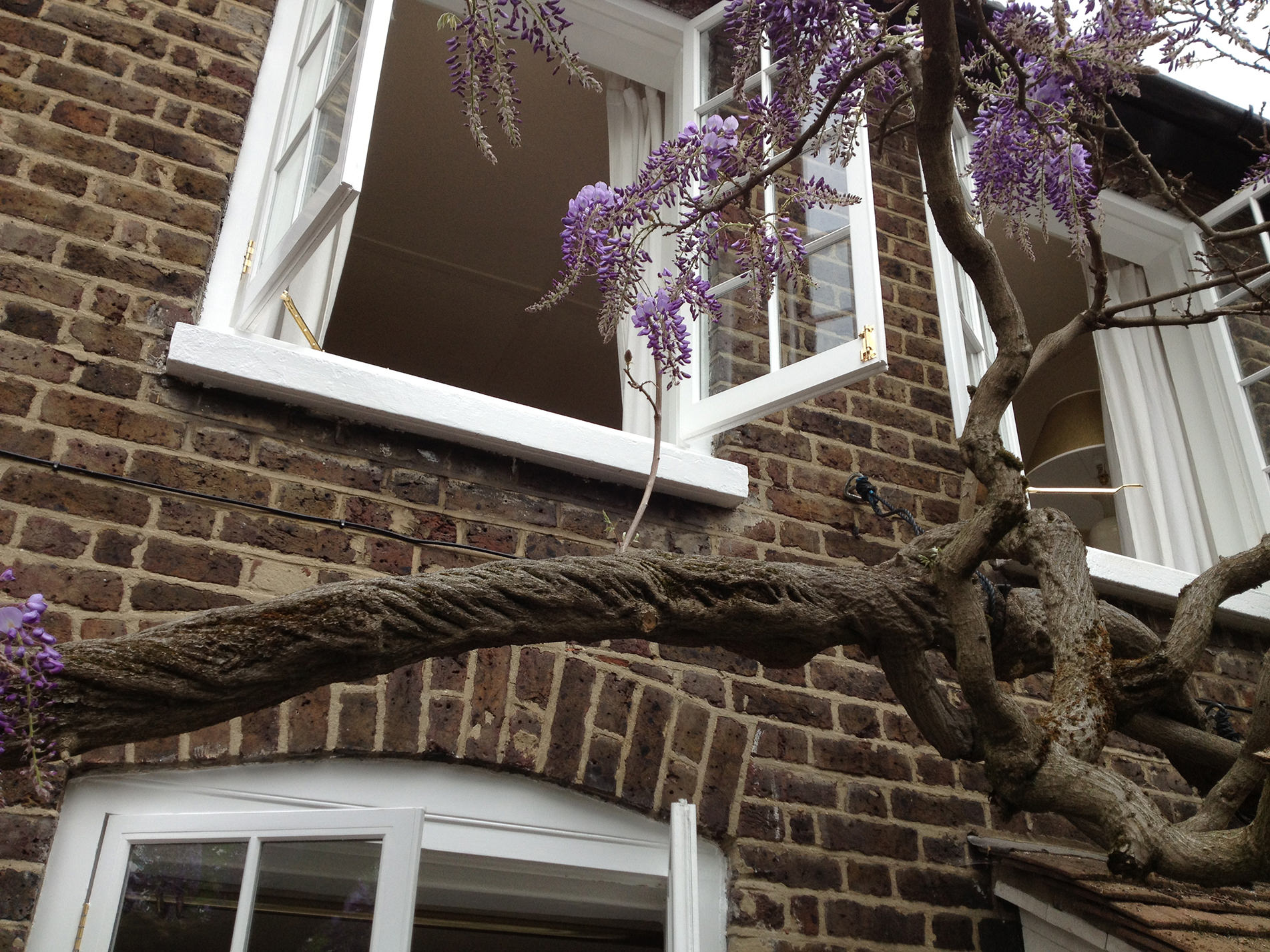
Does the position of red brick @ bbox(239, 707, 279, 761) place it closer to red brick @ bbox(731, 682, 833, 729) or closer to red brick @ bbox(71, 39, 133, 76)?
red brick @ bbox(731, 682, 833, 729)

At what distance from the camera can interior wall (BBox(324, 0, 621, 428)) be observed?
4.47 metres

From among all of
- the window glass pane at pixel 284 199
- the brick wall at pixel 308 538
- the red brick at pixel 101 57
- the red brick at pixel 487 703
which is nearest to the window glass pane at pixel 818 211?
the brick wall at pixel 308 538

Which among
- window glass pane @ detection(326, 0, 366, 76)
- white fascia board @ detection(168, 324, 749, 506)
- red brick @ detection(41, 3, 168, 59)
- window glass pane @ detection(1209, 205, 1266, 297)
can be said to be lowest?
white fascia board @ detection(168, 324, 749, 506)

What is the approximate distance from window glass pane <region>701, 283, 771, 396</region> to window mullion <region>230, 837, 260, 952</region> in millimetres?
1548

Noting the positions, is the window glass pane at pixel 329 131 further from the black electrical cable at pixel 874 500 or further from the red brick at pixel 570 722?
the black electrical cable at pixel 874 500

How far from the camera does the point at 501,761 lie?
245 cm

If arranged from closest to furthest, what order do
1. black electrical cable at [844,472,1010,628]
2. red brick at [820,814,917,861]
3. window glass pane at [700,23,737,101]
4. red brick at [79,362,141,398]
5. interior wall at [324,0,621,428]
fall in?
red brick at [79,362,141,398] < red brick at [820,814,917,861] < black electrical cable at [844,472,1010,628] < window glass pane at [700,23,737,101] < interior wall at [324,0,621,428]

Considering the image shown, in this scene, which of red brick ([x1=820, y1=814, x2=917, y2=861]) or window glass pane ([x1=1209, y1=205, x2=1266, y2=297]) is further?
window glass pane ([x1=1209, y1=205, x2=1266, y2=297])

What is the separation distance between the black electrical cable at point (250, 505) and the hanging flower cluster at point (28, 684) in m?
1.30

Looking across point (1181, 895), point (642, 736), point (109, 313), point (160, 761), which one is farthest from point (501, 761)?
point (1181, 895)

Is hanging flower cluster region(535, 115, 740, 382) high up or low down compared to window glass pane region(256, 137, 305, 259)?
down

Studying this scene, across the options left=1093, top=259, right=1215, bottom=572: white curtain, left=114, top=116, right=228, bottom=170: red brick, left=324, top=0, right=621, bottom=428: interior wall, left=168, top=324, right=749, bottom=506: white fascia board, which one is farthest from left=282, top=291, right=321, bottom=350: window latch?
left=1093, top=259, right=1215, bottom=572: white curtain

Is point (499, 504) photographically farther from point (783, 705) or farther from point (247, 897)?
point (247, 897)

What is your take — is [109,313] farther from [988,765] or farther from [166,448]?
[988,765]
